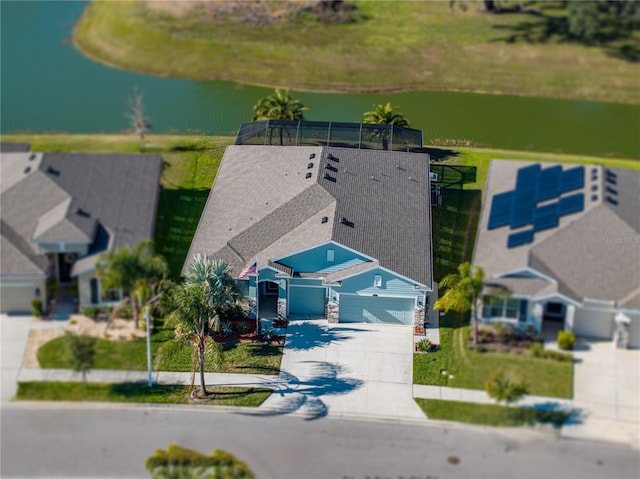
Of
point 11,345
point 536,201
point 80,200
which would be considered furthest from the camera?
Answer: point 536,201

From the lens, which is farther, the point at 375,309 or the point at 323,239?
the point at 375,309

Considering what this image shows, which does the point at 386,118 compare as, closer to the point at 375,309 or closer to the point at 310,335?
the point at 375,309

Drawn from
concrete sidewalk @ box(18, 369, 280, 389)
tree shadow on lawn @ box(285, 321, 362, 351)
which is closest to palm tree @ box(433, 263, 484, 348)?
tree shadow on lawn @ box(285, 321, 362, 351)

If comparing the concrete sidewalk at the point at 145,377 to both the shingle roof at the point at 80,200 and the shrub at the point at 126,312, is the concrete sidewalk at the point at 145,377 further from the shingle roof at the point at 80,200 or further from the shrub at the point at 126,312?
the shingle roof at the point at 80,200

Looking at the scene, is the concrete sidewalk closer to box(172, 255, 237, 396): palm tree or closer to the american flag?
box(172, 255, 237, 396): palm tree

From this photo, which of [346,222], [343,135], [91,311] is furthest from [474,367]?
[343,135]

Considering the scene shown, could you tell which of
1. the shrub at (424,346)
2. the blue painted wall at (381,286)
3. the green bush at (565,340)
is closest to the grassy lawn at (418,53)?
the blue painted wall at (381,286)
